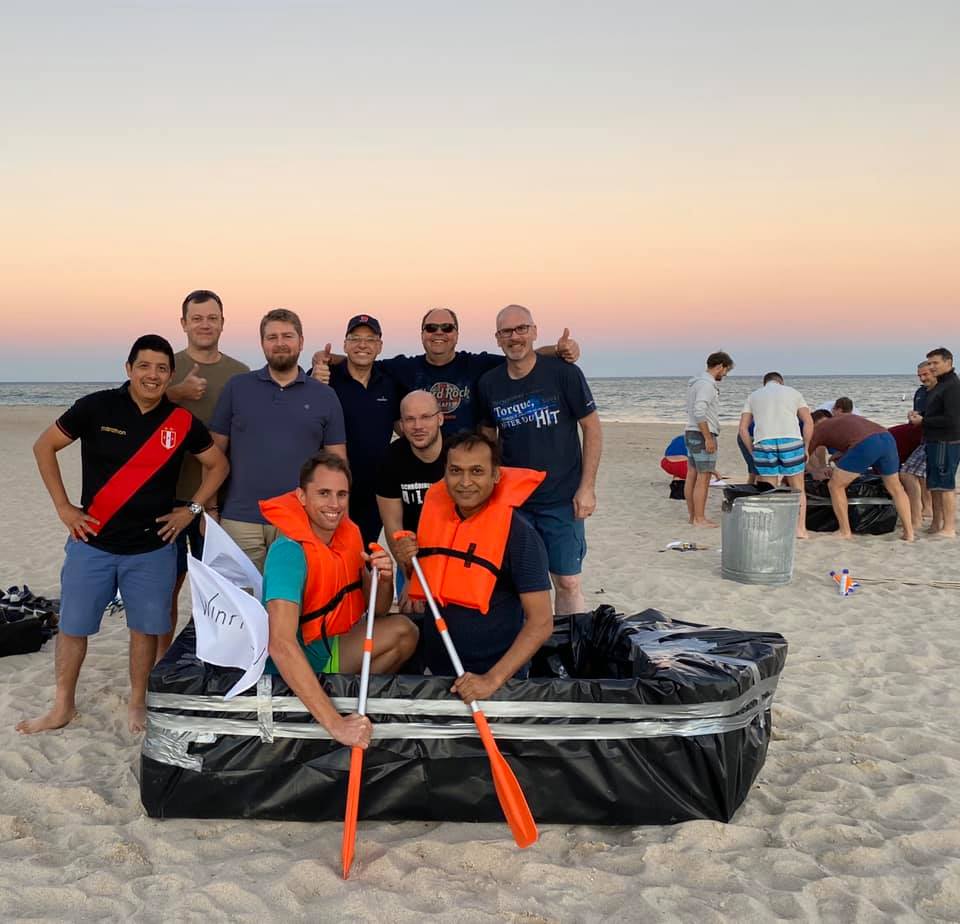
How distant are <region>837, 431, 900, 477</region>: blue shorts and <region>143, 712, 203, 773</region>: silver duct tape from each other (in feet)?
25.3

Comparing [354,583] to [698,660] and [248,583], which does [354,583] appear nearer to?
[248,583]

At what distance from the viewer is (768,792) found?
140 inches

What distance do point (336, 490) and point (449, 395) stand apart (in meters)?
1.56

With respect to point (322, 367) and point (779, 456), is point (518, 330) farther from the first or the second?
point (779, 456)

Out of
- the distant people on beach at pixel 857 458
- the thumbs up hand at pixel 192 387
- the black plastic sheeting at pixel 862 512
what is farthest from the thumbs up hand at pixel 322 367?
the black plastic sheeting at pixel 862 512

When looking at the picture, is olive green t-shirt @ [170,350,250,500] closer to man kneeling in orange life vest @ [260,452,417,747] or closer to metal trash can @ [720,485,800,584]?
man kneeling in orange life vest @ [260,452,417,747]

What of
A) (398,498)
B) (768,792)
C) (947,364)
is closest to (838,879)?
(768,792)

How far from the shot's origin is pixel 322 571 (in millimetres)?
3436

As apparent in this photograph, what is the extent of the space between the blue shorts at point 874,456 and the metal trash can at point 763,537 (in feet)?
6.09

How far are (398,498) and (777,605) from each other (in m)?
3.95

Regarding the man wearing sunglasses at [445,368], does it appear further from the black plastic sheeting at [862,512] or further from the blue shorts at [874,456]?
A: the black plastic sheeting at [862,512]

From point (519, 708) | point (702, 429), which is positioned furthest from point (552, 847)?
point (702, 429)

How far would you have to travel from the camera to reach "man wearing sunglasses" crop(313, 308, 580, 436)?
4750 millimetres

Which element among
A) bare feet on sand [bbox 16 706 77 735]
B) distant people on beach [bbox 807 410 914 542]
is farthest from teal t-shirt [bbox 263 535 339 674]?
distant people on beach [bbox 807 410 914 542]
